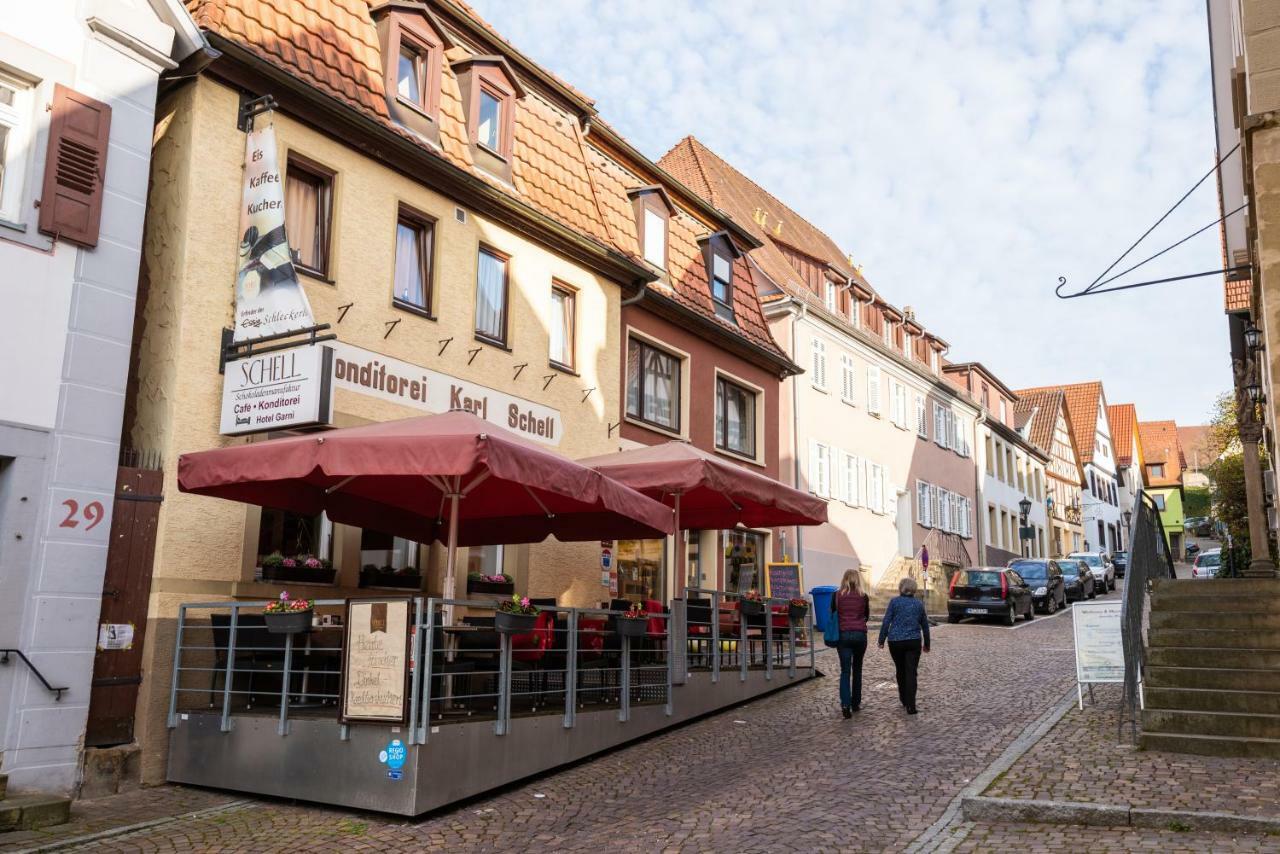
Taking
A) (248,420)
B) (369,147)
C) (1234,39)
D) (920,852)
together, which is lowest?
(920,852)

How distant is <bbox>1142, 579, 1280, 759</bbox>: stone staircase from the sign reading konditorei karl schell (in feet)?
25.5

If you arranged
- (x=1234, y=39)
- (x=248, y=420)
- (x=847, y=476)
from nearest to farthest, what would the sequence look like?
1. (x=248, y=420)
2. (x=1234, y=39)
3. (x=847, y=476)

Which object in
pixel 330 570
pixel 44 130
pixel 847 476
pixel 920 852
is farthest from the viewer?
pixel 847 476

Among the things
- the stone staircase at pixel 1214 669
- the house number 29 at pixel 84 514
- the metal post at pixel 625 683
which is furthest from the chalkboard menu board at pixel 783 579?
the house number 29 at pixel 84 514

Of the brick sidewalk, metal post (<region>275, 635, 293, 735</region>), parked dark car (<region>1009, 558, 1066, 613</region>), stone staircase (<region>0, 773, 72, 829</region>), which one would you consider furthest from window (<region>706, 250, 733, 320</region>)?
stone staircase (<region>0, 773, 72, 829</region>)

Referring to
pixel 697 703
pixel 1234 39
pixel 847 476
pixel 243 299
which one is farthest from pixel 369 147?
pixel 847 476

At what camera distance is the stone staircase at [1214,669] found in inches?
386

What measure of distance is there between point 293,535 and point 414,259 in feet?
12.9

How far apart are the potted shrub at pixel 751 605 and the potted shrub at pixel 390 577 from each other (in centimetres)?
388

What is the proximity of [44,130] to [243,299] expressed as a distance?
2212mm

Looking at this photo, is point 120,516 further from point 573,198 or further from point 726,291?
point 726,291

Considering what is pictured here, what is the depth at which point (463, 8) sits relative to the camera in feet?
51.1

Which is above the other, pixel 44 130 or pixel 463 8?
pixel 463 8

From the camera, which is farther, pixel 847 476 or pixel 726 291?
pixel 847 476
